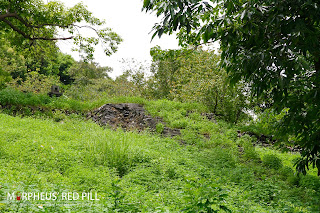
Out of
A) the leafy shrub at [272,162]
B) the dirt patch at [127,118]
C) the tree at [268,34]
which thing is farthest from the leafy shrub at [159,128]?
the tree at [268,34]

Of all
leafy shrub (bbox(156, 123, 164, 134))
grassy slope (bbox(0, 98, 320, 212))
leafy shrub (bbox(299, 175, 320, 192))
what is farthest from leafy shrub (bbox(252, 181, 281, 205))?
leafy shrub (bbox(156, 123, 164, 134))

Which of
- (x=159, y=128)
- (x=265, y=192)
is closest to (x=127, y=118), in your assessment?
(x=159, y=128)

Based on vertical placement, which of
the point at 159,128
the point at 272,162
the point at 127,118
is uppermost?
the point at 127,118

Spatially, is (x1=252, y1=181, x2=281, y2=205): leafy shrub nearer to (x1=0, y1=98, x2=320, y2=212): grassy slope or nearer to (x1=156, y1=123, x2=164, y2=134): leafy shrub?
(x1=0, y1=98, x2=320, y2=212): grassy slope

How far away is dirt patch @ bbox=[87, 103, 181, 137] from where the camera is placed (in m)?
10.1

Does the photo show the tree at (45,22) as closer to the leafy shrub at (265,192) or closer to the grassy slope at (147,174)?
the grassy slope at (147,174)

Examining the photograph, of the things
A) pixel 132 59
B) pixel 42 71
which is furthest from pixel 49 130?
pixel 42 71

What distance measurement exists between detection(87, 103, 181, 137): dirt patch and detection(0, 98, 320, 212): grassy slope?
5.31ft

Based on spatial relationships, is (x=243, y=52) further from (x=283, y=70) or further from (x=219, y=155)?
(x=219, y=155)

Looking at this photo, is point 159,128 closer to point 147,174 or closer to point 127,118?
point 127,118

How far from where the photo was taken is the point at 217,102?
1193 centimetres

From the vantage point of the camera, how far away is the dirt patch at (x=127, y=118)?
33.0 feet

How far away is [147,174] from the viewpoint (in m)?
4.91

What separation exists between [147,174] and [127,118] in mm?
6319
